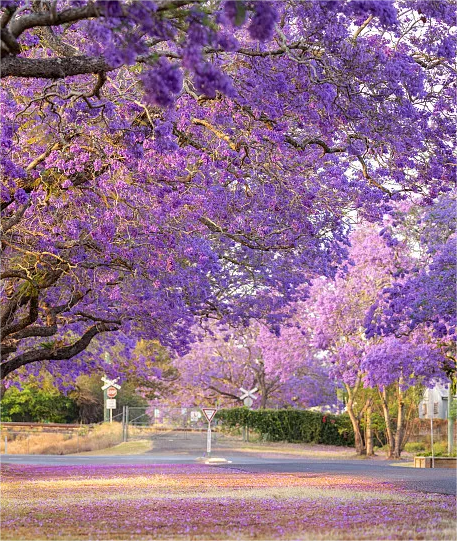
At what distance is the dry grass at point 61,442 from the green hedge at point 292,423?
6.82 meters

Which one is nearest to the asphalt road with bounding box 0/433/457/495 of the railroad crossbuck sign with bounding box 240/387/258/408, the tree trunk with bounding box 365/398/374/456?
the railroad crossbuck sign with bounding box 240/387/258/408

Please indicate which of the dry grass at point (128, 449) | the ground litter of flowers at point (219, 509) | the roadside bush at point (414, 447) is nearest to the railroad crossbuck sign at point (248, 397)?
the dry grass at point (128, 449)

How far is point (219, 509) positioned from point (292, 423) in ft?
126


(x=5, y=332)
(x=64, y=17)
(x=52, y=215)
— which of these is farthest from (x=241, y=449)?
(x=64, y=17)

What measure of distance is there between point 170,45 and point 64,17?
743cm

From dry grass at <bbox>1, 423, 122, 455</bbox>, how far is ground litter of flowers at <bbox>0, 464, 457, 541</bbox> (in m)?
22.5

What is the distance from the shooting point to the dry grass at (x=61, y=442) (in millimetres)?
44656

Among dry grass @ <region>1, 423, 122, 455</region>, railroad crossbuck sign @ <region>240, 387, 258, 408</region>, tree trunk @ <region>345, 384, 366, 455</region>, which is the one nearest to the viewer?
tree trunk @ <region>345, 384, 366, 455</region>

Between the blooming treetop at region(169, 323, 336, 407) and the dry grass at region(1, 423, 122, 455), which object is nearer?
the dry grass at region(1, 423, 122, 455)

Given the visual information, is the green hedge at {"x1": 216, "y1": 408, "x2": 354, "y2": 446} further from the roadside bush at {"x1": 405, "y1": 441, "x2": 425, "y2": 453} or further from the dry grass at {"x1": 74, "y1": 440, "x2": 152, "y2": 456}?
the dry grass at {"x1": 74, "y1": 440, "x2": 152, "y2": 456}

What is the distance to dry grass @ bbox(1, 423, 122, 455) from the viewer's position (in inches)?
1758

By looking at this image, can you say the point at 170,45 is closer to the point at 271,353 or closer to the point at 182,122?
the point at 182,122

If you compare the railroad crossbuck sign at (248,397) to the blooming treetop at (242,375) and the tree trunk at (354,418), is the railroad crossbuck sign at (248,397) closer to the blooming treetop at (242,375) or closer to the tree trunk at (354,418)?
the blooming treetop at (242,375)

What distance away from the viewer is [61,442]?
45031 millimetres
